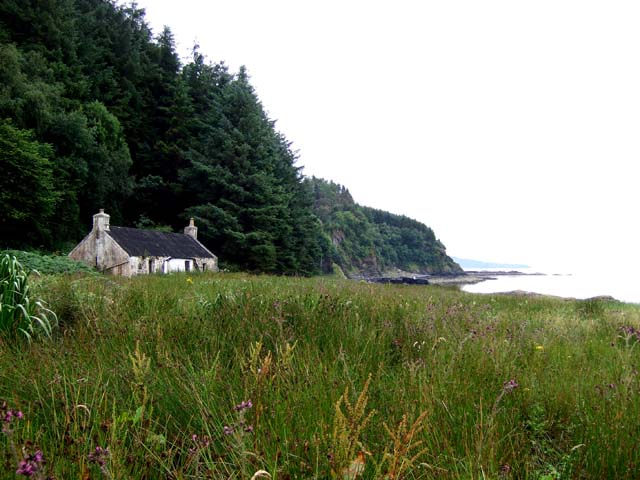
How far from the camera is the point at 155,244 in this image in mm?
Result: 26891

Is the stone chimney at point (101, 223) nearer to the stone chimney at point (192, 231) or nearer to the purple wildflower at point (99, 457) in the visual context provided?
the stone chimney at point (192, 231)

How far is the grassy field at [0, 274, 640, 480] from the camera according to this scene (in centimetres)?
174

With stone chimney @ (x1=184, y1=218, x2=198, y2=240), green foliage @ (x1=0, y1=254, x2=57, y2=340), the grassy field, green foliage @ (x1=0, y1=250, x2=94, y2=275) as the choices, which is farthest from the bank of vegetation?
the grassy field

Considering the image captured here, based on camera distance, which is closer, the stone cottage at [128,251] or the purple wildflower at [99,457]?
the purple wildflower at [99,457]

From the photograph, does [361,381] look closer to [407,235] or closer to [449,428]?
[449,428]

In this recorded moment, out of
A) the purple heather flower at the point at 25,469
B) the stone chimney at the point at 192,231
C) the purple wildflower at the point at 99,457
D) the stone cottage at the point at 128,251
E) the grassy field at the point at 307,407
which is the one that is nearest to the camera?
the purple heather flower at the point at 25,469

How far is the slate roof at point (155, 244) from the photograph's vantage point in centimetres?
2512

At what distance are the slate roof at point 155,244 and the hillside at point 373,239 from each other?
166 ft

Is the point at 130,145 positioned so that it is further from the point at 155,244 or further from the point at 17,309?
the point at 17,309

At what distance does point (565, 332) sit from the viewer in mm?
5832

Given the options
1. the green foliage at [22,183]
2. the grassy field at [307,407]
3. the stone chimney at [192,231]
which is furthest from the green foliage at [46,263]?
the grassy field at [307,407]

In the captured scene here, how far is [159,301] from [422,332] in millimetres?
3411

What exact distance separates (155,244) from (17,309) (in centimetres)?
2345

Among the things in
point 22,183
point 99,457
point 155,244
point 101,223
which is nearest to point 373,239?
point 155,244
